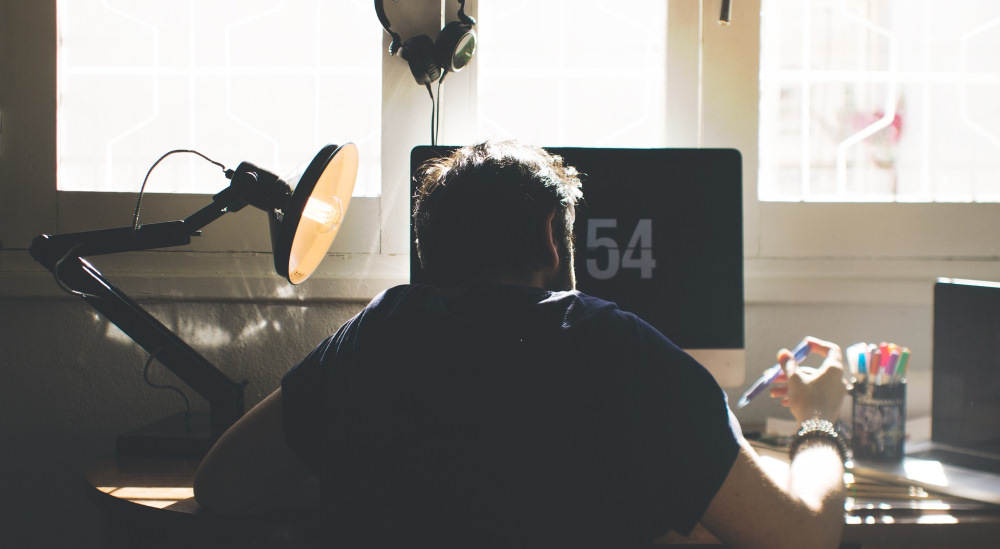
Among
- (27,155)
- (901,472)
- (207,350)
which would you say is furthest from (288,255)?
(901,472)

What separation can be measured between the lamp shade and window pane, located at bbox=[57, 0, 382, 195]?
53 cm

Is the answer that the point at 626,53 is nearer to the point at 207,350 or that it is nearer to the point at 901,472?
the point at 901,472

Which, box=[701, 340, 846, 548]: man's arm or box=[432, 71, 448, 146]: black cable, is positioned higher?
box=[432, 71, 448, 146]: black cable

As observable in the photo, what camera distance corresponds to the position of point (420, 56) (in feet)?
4.69

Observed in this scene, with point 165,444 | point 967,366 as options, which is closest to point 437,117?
point 165,444

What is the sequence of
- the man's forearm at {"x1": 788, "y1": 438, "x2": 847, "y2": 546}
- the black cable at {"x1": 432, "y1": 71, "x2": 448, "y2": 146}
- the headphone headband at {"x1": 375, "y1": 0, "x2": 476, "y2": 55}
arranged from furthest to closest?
the black cable at {"x1": 432, "y1": 71, "x2": 448, "y2": 146}, the headphone headband at {"x1": 375, "y1": 0, "x2": 476, "y2": 55}, the man's forearm at {"x1": 788, "y1": 438, "x2": 847, "y2": 546}

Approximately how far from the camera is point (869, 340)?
5.24 ft

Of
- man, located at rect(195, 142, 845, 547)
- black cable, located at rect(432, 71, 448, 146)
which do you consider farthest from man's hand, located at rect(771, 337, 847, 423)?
black cable, located at rect(432, 71, 448, 146)

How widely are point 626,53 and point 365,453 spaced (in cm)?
124

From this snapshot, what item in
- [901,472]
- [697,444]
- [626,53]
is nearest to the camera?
[697,444]

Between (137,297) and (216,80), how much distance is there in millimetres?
549

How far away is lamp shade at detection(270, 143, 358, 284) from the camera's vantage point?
970mm

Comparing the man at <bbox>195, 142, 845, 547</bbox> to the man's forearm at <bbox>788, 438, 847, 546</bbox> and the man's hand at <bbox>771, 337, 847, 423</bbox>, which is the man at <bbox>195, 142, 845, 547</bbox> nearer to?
the man's forearm at <bbox>788, 438, 847, 546</bbox>

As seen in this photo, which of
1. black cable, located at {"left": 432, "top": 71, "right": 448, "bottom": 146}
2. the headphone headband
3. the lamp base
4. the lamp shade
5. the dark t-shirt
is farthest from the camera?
black cable, located at {"left": 432, "top": 71, "right": 448, "bottom": 146}
